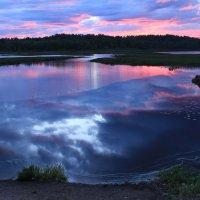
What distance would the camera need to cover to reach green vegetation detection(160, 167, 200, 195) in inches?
399

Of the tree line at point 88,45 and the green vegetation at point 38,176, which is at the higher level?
the tree line at point 88,45

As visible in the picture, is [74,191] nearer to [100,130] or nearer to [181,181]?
[181,181]

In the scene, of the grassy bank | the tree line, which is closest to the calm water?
the grassy bank

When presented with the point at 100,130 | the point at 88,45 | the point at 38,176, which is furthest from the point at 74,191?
the point at 88,45

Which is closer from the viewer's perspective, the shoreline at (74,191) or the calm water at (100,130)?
the shoreline at (74,191)

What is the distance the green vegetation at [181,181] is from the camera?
10.1m

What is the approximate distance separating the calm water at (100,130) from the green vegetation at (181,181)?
158 cm

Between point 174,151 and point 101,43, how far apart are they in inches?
6872

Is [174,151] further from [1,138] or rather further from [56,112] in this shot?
[56,112]

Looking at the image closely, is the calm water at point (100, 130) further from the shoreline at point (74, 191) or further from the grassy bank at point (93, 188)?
the shoreline at point (74, 191)

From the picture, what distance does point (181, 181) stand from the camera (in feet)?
37.1

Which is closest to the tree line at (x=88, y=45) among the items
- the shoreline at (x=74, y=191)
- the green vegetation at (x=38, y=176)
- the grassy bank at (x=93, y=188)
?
the green vegetation at (x=38, y=176)

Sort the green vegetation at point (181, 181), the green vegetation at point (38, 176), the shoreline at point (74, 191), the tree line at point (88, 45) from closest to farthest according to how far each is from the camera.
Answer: the shoreline at point (74, 191) → the green vegetation at point (181, 181) → the green vegetation at point (38, 176) → the tree line at point (88, 45)

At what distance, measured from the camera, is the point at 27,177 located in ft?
38.9
